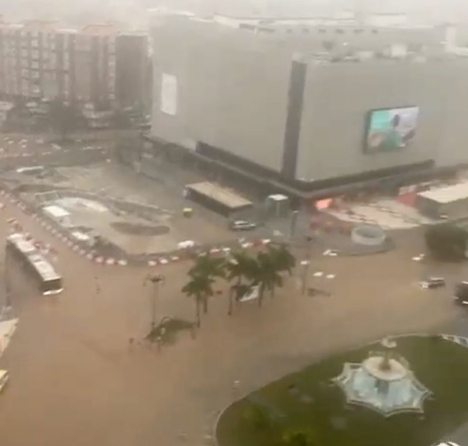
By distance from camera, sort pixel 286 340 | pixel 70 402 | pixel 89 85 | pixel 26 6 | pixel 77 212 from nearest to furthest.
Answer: pixel 70 402 → pixel 286 340 → pixel 77 212 → pixel 26 6 → pixel 89 85

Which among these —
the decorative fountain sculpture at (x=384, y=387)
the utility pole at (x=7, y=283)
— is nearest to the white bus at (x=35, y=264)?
the utility pole at (x=7, y=283)

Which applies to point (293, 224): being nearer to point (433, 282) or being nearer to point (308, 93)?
point (308, 93)

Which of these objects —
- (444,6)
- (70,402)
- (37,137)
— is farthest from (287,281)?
(37,137)

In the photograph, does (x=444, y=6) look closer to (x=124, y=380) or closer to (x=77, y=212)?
(x=77, y=212)

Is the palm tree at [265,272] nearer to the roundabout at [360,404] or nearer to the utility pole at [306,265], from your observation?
the utility pole at [306,265]

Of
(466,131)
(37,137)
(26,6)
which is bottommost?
(37,137)

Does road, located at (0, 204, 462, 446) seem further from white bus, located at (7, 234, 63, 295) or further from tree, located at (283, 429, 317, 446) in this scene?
tree, located at (283, 429, 317, 446)

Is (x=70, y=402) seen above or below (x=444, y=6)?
below
